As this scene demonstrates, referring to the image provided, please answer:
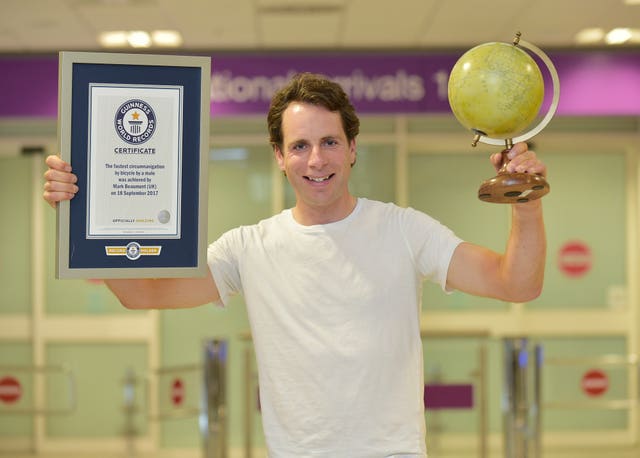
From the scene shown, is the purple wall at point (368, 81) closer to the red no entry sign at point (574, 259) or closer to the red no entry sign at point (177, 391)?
the red no entry sign at point (574, 259)

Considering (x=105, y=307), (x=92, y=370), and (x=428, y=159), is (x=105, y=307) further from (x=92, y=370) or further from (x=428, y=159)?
(x=428, y=159)

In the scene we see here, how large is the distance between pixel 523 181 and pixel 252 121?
5.44 metres

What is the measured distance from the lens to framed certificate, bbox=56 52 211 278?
2232mm

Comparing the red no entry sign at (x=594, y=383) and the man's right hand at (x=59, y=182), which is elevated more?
the man's right hand at (x=59, y=182)

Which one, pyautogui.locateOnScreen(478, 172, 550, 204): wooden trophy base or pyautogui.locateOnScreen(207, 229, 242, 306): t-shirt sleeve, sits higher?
pyautogui.locateOnScreen(478, 172, 550, 204): wooden trophy base

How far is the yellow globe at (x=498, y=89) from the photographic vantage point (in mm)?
2025

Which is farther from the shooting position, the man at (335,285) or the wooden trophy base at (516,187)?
the man at (335,285)

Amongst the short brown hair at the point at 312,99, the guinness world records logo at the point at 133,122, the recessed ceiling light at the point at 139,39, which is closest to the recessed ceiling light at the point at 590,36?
the recessed ceiling light at the point at 139,39

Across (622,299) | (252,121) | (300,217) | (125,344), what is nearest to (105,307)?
(125,344)

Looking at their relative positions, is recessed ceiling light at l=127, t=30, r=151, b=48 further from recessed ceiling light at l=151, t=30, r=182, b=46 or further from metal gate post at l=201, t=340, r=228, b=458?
metal gate post at l=201, t=340, r=228, b=458

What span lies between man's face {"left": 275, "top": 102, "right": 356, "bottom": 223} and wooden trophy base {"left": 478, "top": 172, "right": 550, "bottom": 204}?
453 millimetres

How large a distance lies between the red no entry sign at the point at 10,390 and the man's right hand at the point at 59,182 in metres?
5.53

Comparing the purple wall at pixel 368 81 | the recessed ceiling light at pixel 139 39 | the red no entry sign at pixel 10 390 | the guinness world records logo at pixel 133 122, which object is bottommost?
the red no entry sign at pixel 10 390

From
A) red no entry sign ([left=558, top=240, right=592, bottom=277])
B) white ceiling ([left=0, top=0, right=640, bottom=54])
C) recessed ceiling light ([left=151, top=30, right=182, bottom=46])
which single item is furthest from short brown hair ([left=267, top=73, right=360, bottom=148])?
red no entry sign ([left=558, top=240, right=592, bottom=277])
